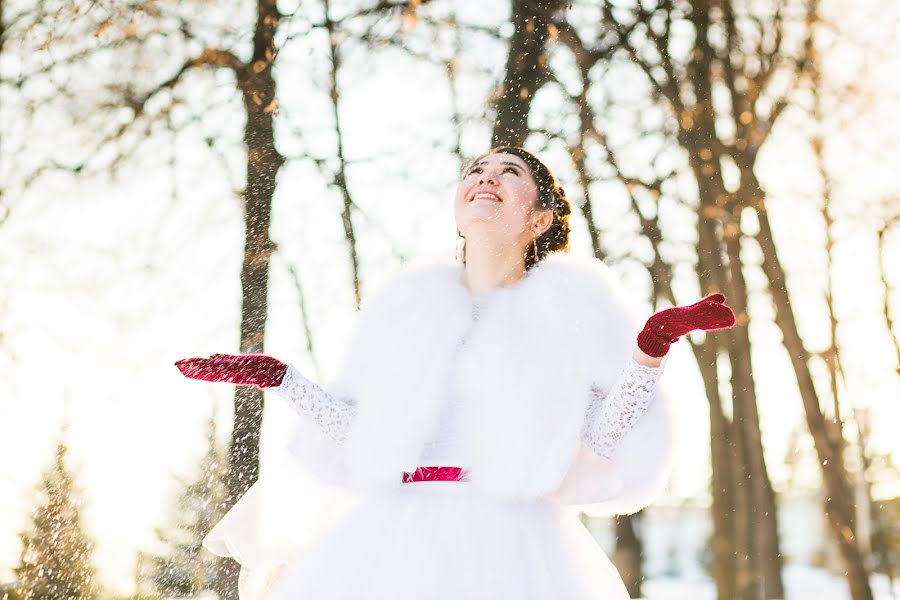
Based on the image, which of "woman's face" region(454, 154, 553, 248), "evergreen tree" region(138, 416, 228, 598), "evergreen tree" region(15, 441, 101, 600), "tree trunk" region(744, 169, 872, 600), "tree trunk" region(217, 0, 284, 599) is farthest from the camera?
"tree trunk" region(744, 169, 872, 600)

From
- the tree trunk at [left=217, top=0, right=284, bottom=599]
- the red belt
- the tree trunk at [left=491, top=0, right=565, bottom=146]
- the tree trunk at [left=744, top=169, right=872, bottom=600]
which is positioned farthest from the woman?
the tree trunk at [left=744, top=169, right=872, bottom=600]

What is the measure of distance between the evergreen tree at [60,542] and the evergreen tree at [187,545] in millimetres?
317

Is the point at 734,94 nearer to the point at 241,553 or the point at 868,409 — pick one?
the point at 868,409

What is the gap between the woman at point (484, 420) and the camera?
1.97 meters

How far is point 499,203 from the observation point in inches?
96.7

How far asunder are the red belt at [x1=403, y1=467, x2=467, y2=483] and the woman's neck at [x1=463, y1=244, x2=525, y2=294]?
0.49 metres

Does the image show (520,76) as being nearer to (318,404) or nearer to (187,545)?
(187,545)

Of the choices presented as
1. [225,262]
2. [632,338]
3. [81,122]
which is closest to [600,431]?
[632,338]

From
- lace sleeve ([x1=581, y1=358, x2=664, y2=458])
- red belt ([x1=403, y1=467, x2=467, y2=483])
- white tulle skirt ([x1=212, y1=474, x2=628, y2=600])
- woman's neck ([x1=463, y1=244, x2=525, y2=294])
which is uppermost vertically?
woman's neck ([x1=463, y1=244, x2=525, y2=294])

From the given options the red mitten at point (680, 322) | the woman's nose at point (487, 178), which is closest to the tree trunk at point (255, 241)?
the woman's nose at point (487, 178)

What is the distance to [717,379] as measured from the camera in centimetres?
726

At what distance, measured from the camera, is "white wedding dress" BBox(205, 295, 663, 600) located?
1.93 m

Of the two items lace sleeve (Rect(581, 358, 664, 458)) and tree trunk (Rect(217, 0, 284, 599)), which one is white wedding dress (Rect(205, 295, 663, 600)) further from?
tree trunk (Rect(217, 0, 284, 599))

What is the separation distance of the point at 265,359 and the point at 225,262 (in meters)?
3.17
